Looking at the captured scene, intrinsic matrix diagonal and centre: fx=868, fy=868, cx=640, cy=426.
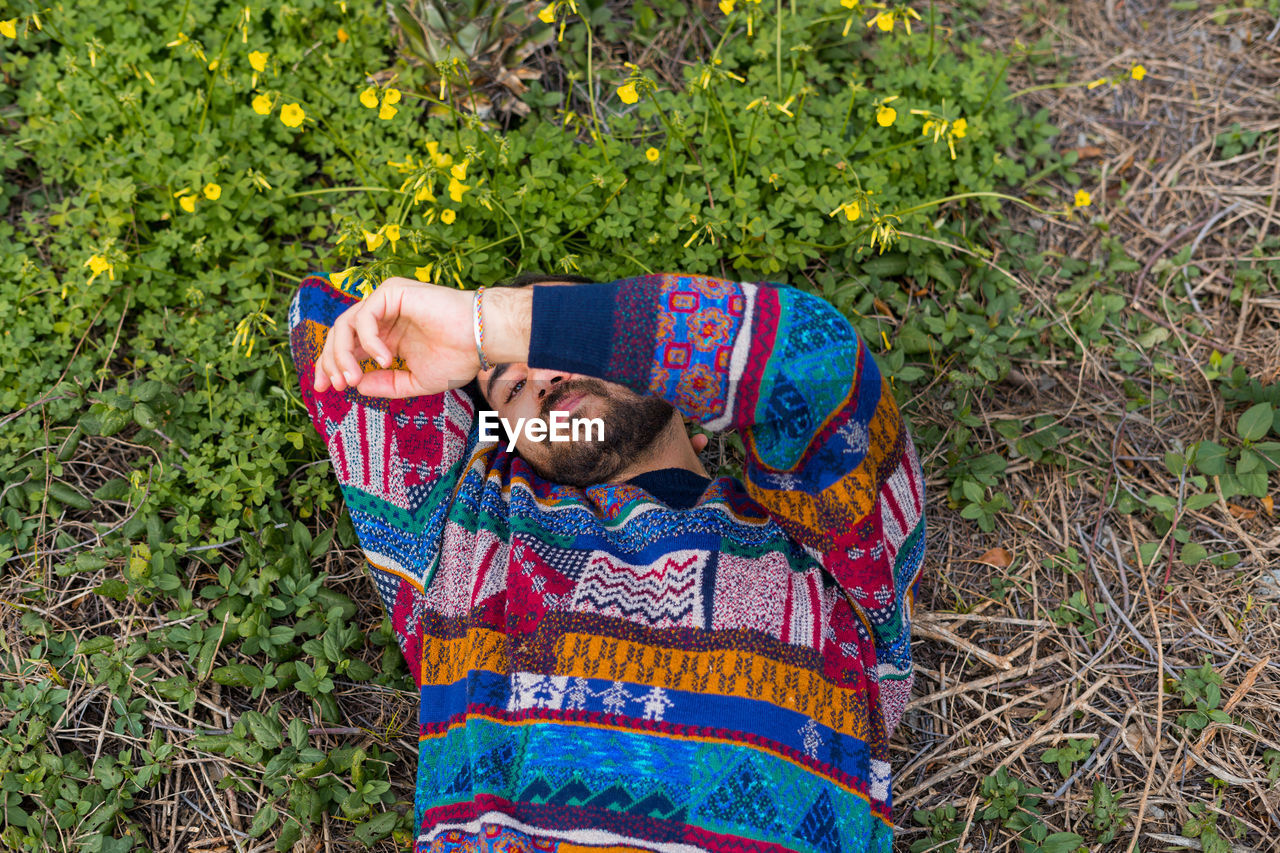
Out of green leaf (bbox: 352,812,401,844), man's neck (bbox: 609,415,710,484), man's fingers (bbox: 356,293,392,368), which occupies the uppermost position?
man's fingers (bbox: 356,293,392,368)

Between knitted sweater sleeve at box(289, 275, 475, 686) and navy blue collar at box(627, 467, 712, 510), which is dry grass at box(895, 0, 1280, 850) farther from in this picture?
knitted sweater sleeve at box(289, 275, 475, 686)

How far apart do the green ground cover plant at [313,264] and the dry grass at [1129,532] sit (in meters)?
0.09

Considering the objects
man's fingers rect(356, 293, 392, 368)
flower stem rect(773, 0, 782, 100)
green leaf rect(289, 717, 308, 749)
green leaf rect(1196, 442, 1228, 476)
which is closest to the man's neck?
man's fingers rect(356, 293, 392, 368)

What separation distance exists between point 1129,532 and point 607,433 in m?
1.90

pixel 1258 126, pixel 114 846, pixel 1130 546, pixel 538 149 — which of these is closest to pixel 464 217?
pixel 538 149

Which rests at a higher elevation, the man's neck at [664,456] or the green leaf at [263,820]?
the man's neck at [664,456]

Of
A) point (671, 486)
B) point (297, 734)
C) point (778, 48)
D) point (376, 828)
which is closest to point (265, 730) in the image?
point (297, 734)

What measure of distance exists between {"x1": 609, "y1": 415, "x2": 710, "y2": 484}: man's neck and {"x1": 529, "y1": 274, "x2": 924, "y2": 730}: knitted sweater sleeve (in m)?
0.49

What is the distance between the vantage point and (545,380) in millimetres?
2697

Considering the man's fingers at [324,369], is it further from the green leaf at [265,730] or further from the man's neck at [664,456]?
the green leaf at [265,730]

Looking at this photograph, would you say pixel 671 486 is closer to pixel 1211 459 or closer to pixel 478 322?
pixel 478 322

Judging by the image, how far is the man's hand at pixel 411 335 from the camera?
2.16 meters

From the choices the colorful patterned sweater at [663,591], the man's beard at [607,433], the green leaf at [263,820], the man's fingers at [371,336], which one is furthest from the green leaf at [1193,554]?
the green leaf at [263,820]

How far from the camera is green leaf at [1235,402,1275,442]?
298 cm
